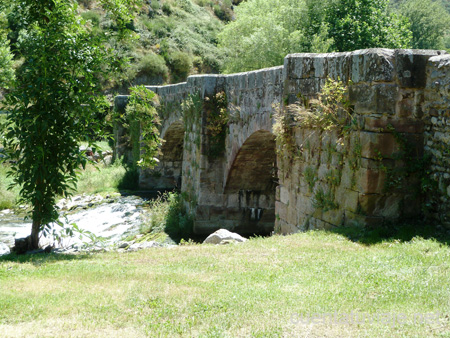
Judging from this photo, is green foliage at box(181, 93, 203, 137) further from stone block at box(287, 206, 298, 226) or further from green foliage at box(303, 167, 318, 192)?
green foliage at box(303, 167, 318, 192)

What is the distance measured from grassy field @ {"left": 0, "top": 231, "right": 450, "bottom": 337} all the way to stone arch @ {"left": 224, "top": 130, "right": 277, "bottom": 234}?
636 centimetres

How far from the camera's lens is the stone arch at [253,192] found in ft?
41.0

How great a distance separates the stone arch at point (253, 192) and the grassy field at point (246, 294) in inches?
250

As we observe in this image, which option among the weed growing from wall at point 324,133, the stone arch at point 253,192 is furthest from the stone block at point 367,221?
the stone arch at point 253,192


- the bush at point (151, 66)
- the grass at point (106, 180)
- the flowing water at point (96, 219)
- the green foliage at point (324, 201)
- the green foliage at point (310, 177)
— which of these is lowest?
the flowing water at point (96, 219)

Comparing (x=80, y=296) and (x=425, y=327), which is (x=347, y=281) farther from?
(x=80, y=296)

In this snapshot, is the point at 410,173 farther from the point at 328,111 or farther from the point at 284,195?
the point at 284,195

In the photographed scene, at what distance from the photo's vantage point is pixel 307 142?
25.4 feet

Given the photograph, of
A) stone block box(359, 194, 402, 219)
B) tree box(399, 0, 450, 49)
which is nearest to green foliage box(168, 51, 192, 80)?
tree box(399, 0, 450, 49)

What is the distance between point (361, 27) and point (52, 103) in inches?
817

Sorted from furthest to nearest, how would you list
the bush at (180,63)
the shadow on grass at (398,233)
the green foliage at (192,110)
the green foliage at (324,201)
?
the bush at (180,63)
the green foliage at (192,110)
the green foliage at (324,201)
the shadow on grass at (398,233)

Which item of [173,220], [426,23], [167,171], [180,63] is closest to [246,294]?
[173,220]

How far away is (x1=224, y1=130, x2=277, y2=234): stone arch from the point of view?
12.5m

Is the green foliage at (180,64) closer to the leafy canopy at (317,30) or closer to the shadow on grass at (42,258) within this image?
the leafy canopy at (317,30)
